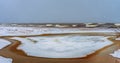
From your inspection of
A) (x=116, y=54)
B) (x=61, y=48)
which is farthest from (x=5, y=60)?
(x=116, y=54)

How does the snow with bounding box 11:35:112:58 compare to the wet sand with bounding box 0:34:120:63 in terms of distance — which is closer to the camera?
the wet sand with bounding box 0:34:120:63

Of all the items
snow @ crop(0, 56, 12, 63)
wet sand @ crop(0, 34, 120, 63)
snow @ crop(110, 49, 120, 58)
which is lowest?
snow @ crop(110, 49, 120, 58)

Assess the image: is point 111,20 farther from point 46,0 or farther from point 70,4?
point 46,0

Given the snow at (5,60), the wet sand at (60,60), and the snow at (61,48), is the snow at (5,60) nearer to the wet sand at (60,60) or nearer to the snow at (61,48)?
the wet sand at (60,60)

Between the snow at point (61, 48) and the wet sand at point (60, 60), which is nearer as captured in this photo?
the wet sand at point (60, 60)

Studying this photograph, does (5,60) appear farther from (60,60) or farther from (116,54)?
(116,54)

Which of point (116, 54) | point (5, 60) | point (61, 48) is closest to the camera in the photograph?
point (5, 60)

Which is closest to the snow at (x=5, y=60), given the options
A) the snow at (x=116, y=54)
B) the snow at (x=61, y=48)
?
the snow at (x=61, y=48)

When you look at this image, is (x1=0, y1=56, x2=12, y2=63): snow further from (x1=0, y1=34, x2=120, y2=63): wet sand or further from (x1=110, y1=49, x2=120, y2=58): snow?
(x1=110, y1=49, x2=120, y2=58): snow

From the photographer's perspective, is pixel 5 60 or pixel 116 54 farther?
pixel 116 54

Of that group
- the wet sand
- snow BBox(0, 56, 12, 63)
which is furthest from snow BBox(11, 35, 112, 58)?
snow BBox(0, 56, 12, 63)

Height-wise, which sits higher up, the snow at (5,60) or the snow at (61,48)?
the snow at (5,60)

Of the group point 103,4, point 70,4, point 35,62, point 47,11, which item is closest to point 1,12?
point 47,11

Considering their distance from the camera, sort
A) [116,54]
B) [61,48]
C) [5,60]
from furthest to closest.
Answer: [61,48], [116,54], [5,60]
